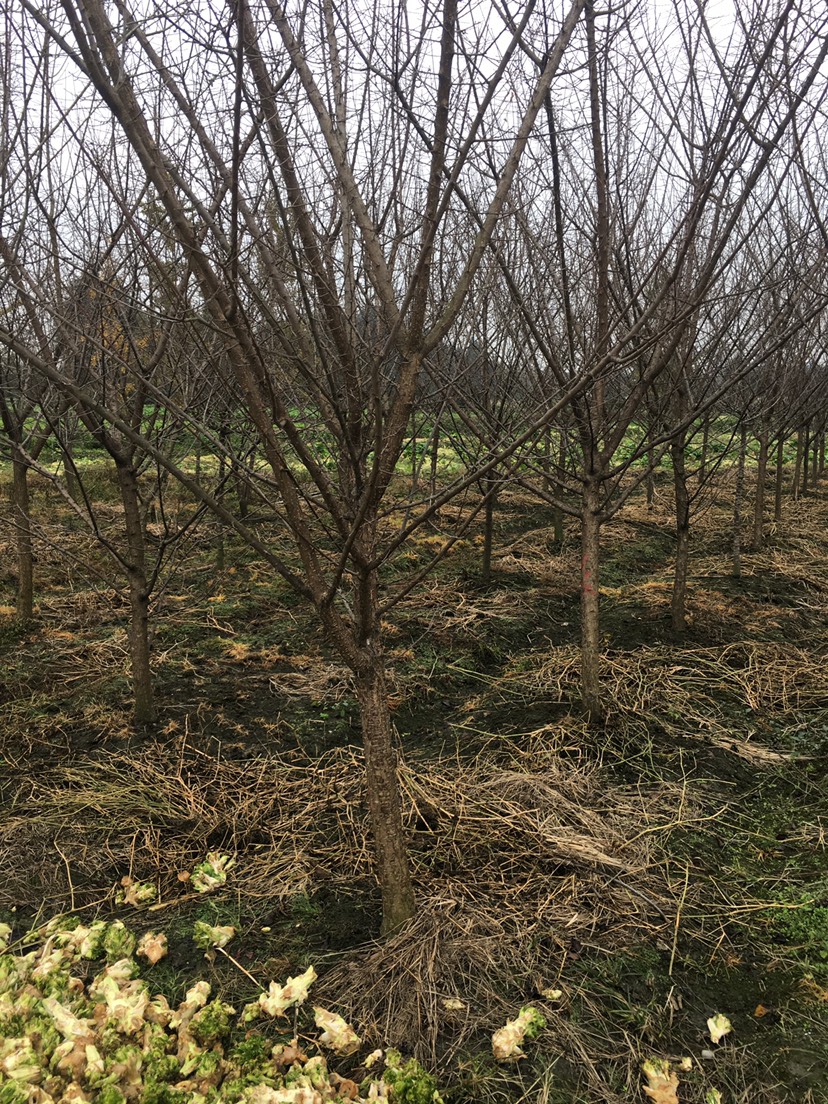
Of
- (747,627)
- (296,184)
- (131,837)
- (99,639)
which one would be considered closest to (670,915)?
(131,837)

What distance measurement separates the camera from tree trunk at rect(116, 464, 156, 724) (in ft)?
13.4

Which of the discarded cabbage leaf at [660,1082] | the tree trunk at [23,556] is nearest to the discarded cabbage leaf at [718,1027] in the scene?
the discarded cabbage leaf at [660,1082]

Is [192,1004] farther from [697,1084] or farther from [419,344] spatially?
[419,344]

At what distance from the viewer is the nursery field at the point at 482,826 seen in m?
2.33

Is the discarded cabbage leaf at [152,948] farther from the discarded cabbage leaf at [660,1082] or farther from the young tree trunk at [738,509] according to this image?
the young tree trunk at [738,509]

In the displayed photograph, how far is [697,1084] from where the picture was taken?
6.89 feet

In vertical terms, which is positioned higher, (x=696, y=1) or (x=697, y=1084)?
(x=696, y=1)

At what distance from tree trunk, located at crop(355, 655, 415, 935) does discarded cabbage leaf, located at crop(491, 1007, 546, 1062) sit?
56 cm

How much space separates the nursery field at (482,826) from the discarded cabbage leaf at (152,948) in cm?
3

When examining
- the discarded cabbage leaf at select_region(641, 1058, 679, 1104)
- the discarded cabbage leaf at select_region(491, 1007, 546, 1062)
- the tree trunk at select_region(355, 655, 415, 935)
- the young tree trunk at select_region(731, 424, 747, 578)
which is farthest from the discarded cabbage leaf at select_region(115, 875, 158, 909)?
the young tree trunk at select_region(731, 424, 747, 578)

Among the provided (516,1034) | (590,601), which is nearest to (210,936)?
(516,1034)

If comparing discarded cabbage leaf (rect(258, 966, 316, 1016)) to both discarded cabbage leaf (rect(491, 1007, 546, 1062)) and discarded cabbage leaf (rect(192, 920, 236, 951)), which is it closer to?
discarded cabbage leaf (rect(192, 920, 236, 951))

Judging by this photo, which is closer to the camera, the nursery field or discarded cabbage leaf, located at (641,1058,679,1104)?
discarded cabbage leaf, located at (641,1058,679,1104)

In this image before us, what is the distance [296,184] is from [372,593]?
1322 millimetres
